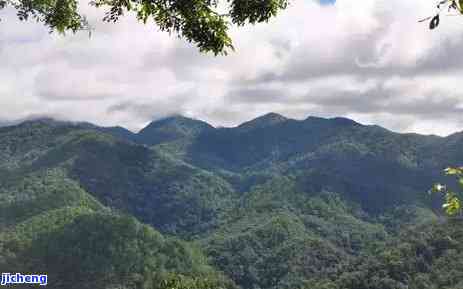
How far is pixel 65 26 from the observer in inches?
704

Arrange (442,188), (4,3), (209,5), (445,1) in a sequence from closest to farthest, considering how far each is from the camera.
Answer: (445,1) < (442,188) < (209,5) < (4,3)

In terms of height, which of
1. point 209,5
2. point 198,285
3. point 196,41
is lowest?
point 198,285

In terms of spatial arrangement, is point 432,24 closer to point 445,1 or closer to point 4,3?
point 445,1

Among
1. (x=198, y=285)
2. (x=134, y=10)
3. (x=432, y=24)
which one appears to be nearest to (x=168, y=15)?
(x=134, y=10)

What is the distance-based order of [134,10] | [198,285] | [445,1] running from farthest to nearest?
[198,285] < [134,10] < [445,1]

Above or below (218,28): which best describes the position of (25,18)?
above

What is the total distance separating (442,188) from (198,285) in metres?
25.9

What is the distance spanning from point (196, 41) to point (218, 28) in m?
0.64

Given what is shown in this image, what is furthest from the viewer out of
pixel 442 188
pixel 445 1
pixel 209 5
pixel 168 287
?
pixel 168 287

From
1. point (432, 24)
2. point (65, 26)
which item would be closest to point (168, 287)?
point (65, 26)

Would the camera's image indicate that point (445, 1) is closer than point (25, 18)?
Yes

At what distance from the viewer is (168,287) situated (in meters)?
20.7

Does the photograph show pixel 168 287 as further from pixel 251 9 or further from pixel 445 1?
pixel 445 1

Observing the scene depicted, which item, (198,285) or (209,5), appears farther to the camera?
(198,285)
